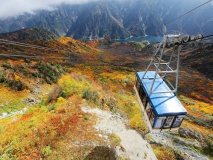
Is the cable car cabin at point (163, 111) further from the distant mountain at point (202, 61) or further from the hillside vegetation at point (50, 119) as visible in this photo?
the distant mountain at point (202, 61)

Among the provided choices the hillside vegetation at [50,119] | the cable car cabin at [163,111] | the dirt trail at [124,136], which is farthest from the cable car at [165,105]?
the hillside vegetation at [50,119]

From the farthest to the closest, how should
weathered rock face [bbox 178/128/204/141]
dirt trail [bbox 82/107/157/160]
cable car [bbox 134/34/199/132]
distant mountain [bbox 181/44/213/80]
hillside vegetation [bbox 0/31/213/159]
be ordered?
distant mountain [bbox 181/44/213/80] → weathered rock face [bbox 178/128/204/141] → dirt trail [bbox 82/107/157/160] → hillside vegetation [bbox 0/31/213/159] → cable car [bbox 134/34/199/132]

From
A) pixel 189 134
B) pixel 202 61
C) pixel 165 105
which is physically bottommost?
pixel 202 61

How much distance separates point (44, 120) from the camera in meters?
13.3

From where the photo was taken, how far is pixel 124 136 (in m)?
15.6

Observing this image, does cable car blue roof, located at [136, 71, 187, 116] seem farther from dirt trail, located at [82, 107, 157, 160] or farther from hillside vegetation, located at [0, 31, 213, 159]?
hillside vegetation, located at [0, 31, 213, 159]

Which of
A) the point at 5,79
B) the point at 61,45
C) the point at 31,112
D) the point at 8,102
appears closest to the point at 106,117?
the point at 31,112

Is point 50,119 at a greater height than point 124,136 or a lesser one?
greater

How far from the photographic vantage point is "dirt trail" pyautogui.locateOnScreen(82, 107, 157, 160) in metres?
13.5

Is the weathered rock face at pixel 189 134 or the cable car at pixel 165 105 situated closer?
the cable car at pixel 165 105

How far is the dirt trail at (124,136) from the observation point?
13.5 m

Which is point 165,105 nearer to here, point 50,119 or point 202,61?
point 50,119

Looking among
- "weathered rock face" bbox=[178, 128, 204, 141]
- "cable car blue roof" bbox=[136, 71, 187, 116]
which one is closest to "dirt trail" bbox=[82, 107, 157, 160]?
"weathered rock face" bbox=[178, 128, 204, 141]

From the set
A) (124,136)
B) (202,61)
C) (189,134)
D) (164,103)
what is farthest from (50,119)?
(202,61)
